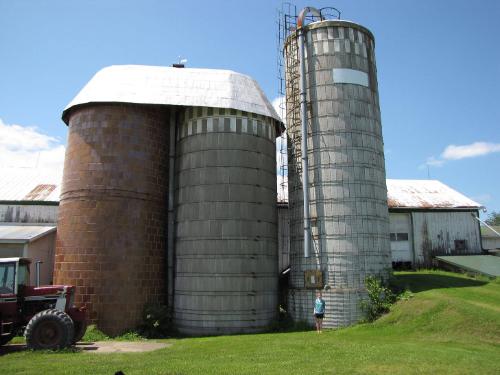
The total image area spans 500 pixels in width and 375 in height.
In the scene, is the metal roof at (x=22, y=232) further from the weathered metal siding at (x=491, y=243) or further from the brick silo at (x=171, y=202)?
the weathered metal siding at (x=491, y=243)

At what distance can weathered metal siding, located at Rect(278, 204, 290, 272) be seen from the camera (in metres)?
27.0

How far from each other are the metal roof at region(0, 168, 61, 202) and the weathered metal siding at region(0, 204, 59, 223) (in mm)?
496

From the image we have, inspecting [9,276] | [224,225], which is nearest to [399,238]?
[224,225]

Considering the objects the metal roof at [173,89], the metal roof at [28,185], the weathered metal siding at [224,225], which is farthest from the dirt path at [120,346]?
the metal roof at [28,185]

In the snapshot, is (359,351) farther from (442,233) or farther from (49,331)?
(442,233)

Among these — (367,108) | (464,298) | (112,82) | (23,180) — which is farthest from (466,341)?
(23,180)

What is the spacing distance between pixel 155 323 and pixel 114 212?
18.8 feet

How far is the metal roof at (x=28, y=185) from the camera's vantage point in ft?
99.1

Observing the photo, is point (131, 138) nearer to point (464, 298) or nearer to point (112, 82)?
point (112, 82)

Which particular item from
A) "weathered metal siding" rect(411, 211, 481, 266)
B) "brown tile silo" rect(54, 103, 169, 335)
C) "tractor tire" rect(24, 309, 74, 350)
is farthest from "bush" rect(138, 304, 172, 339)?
"weathered metal siding" rect(411, 211, 481, 266)

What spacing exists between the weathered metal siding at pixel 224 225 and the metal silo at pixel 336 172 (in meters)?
1.82

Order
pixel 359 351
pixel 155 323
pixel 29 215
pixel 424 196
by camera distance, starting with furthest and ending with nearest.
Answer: pixel 424 196 < pixel 29 215 < pixel 155 323 < pixel 359 351

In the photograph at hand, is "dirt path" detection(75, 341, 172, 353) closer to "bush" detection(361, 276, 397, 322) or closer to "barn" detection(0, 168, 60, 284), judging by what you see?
"barn" detection(0, 168, 60, 284)

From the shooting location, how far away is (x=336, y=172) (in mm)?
22812
